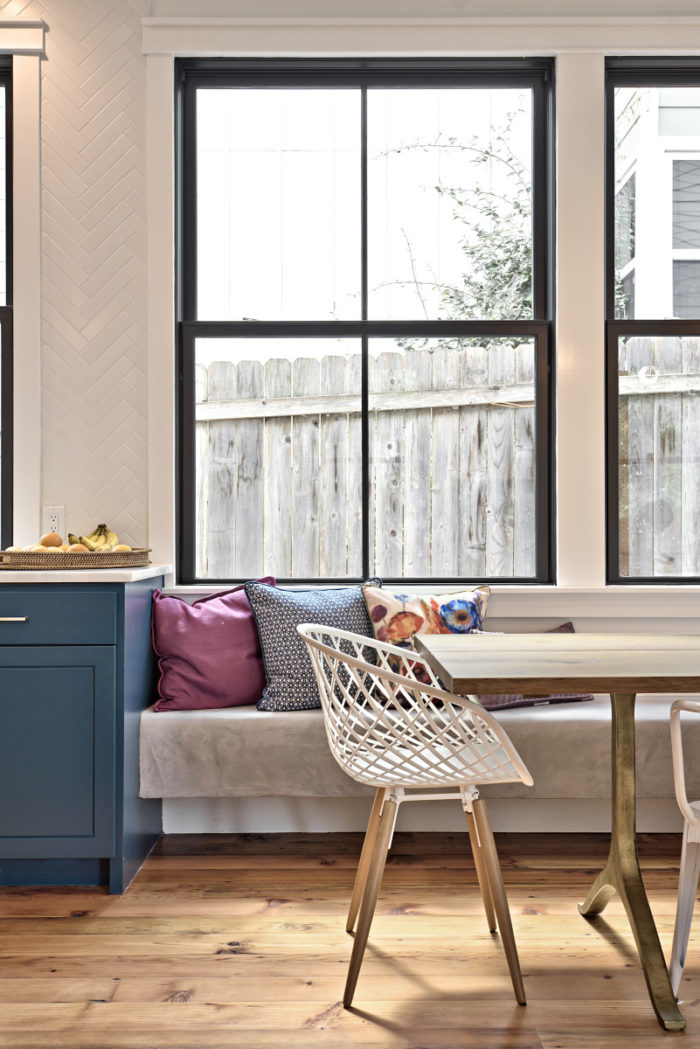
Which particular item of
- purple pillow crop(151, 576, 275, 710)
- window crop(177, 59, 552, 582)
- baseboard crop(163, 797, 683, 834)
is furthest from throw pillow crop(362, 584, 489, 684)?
baseboard crop(163, 797, 683, 834)

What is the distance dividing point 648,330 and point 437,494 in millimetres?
1033

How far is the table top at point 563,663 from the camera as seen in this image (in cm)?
167

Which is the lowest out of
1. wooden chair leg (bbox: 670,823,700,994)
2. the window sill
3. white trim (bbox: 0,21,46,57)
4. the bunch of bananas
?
wooden chair leg (bbox: 670,823,700,994)

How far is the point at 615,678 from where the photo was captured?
5.49 ft

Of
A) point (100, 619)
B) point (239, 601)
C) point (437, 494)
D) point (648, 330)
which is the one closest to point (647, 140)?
point (648, 330)

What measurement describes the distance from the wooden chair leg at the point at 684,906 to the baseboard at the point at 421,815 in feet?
3.29

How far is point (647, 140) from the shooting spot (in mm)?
3250

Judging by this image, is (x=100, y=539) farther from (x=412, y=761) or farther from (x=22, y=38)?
(x=22, y=38)

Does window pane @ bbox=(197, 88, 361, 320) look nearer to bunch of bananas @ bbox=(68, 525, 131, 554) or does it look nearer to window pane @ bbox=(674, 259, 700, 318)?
bunch of bananas @ bbox=(68, 525, 131, 554)

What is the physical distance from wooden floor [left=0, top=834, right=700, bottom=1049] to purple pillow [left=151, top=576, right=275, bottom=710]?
1.65 ft

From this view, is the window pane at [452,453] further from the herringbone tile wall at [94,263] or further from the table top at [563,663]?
the herringbone tile wall at [94,263]

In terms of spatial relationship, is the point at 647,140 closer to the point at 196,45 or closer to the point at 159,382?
the point at 196,45

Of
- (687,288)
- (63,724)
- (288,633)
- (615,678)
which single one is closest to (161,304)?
(288,633)

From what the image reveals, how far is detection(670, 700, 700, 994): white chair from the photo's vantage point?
1753 millimetres
